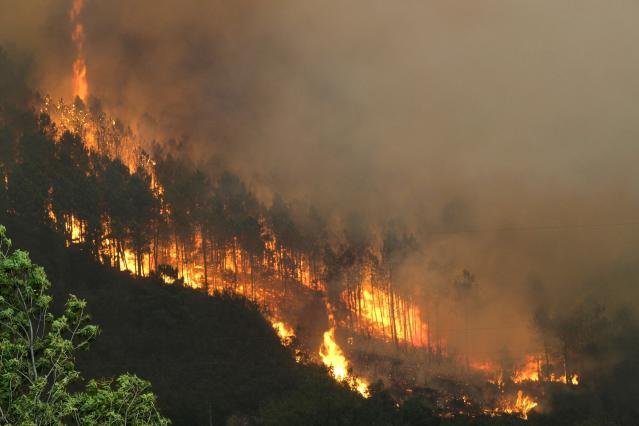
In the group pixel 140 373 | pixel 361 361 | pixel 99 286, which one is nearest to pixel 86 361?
pixel 140 373

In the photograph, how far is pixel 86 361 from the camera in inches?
5236

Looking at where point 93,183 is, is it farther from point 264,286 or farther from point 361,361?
point 361,361

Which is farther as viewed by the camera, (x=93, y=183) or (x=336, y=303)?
(x=336, y=303)

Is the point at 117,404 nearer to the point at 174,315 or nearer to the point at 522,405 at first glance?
the point at 174,315

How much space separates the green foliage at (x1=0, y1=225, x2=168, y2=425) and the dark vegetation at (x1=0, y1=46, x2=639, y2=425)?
100817 mm

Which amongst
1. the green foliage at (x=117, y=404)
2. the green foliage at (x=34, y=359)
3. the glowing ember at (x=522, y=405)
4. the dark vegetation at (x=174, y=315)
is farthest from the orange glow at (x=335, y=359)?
the green foliage at (x=34, y=359)

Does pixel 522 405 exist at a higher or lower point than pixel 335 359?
lower

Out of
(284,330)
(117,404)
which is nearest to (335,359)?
(284,330)

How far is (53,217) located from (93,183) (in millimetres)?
12883

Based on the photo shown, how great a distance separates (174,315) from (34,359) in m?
130

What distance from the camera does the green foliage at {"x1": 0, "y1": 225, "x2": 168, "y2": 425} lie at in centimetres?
2827

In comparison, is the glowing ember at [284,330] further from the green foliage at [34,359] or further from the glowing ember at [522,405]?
the green foliage at [34,359]

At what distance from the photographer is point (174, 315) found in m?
157

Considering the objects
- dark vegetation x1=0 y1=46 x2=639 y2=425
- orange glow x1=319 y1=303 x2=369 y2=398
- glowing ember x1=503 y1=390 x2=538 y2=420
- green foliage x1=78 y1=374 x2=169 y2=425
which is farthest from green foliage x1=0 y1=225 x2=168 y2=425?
glowing ember x1=503 y1=390 x2=538 y2=420
